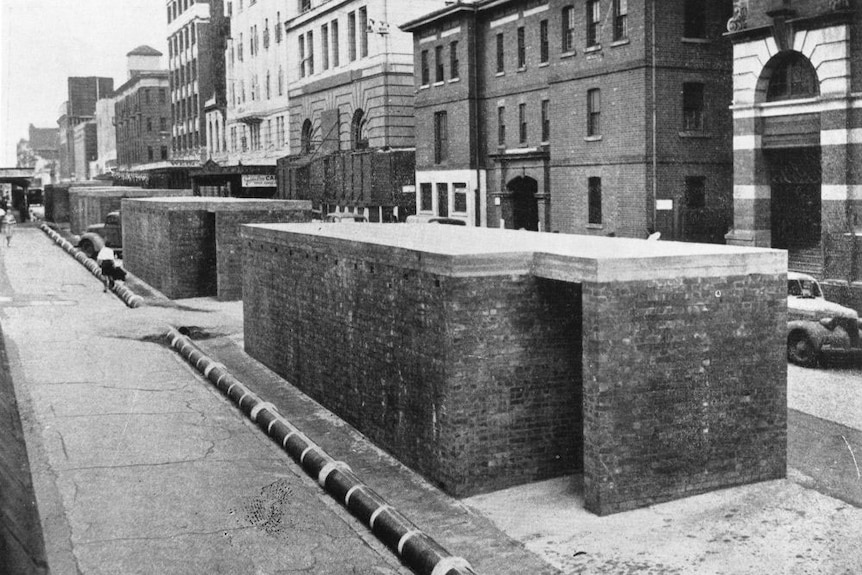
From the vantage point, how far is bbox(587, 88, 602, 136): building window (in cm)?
3431

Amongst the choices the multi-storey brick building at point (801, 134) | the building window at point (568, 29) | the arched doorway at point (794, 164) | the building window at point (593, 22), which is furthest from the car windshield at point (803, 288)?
the building window at point (568, 29)

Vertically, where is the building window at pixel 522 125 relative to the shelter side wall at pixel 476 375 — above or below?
above

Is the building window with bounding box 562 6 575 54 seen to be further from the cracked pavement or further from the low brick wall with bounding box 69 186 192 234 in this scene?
the cracked pavement

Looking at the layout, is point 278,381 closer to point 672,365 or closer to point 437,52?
point 672,365

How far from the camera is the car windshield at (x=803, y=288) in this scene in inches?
749

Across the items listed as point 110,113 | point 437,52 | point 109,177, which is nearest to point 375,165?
point 437,52

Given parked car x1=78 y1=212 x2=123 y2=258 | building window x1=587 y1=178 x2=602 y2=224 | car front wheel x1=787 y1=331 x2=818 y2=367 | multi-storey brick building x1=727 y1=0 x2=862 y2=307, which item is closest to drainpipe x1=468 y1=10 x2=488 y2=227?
building window x1=587 y1=178 x2=602 y2=224

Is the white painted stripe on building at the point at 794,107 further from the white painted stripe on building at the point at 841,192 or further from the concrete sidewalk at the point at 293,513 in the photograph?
A: the concrete sidewalk at the point at 293,513

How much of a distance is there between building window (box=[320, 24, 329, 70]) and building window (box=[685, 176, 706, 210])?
3167 centimetres

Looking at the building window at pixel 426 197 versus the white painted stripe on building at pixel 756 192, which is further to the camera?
the building window at pixel 426 197

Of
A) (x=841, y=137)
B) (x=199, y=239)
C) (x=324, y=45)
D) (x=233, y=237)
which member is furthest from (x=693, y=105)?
(x=324, y=45)

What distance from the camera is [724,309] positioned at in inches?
404

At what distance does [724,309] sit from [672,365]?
87 centimetres

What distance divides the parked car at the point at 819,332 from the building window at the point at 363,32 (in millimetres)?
39750
